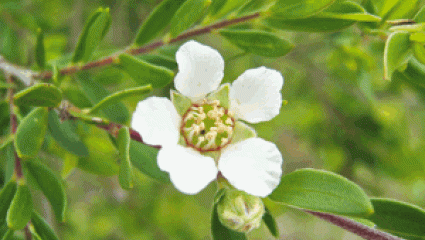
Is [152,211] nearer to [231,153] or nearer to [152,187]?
[152,187]

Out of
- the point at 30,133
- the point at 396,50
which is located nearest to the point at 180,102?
the point at 30,133

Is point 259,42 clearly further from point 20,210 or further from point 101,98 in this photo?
point 20,210

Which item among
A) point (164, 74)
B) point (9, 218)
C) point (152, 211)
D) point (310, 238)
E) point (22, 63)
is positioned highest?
point (164, 74)

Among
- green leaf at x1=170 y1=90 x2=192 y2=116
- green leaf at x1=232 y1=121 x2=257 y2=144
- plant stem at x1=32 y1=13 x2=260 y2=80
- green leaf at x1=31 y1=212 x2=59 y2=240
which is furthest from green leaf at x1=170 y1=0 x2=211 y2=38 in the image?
green leaf at x1=31 y1=212 x2=59 y2=240

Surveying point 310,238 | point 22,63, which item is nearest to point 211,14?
point 22,63

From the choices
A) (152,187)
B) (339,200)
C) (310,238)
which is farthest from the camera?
(310,238)

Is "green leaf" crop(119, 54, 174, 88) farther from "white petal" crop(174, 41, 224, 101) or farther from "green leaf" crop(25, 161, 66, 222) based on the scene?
"green leaf" crop(25, 161, 66, 222)

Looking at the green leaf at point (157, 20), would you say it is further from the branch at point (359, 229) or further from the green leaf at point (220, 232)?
the branch at point (359, 229)
